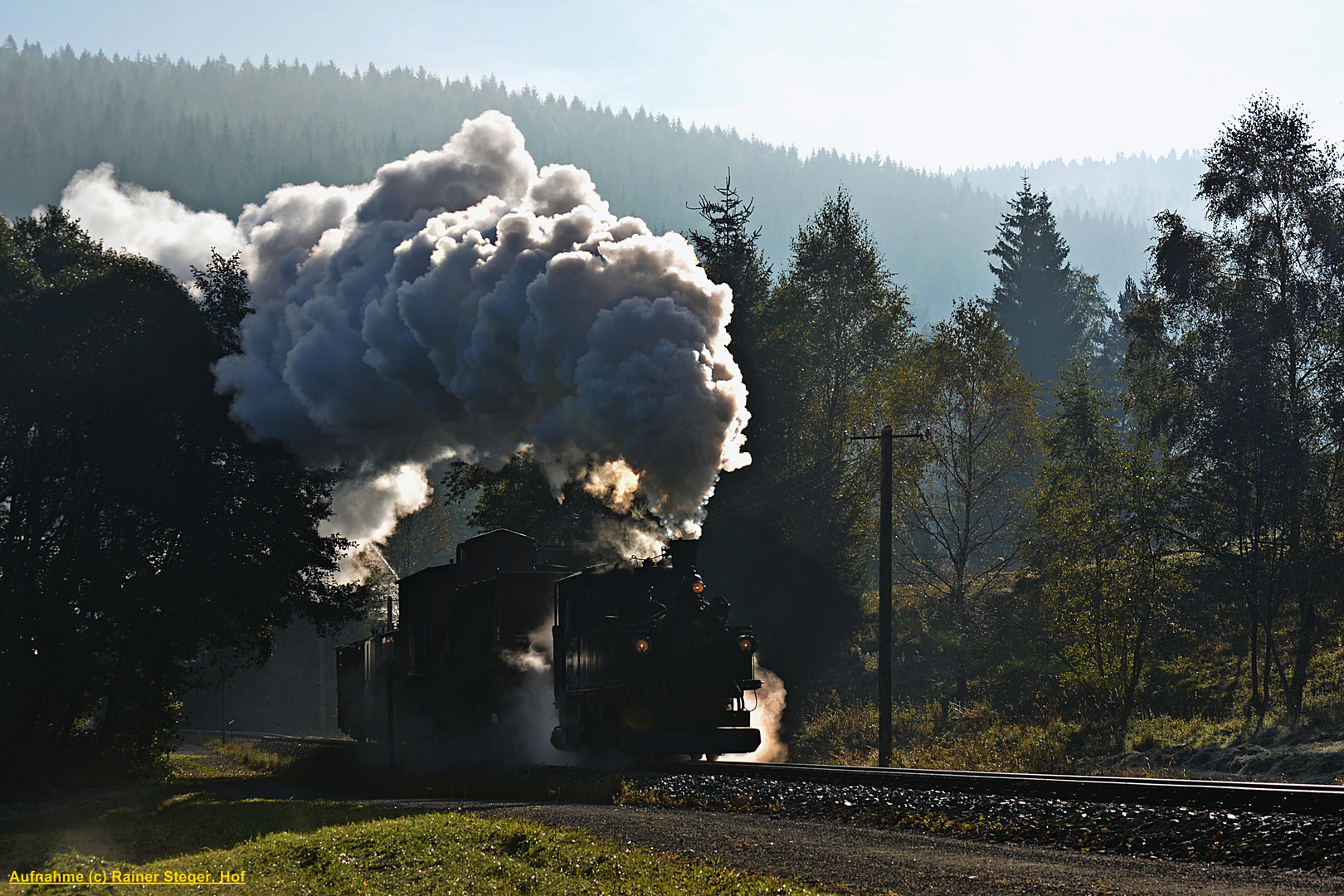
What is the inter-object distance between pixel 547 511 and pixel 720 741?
20769mm

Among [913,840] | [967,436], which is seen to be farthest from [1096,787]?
[967,436]

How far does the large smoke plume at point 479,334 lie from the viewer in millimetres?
18641

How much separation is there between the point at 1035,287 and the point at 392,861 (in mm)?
80368

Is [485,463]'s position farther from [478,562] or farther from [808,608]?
[808,608]

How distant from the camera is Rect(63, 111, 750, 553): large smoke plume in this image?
18.6 m

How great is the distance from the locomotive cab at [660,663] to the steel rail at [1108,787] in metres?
2.23

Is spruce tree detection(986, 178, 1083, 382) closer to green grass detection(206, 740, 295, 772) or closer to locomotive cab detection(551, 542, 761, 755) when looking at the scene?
green grass detection(206, 740, 295, 772)

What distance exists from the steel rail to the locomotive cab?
2.23 metres

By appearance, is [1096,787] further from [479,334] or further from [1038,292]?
[1038,292]

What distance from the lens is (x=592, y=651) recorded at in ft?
60.3

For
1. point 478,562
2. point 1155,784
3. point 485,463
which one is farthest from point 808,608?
point 1155,784

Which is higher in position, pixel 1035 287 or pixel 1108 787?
pixel 1035 287

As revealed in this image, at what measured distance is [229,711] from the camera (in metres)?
70.7

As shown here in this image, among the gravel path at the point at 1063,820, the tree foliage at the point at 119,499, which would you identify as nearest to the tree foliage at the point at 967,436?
the tree foliage at the point at 119,499
